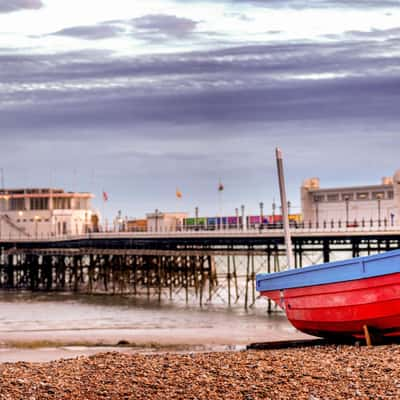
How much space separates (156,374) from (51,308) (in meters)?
33.6

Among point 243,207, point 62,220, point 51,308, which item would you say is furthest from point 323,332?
point 62,220

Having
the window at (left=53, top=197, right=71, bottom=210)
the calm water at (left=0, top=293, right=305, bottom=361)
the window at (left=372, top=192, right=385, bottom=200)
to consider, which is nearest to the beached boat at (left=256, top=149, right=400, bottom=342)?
the calm water at (left=0, top=293, right=305, bottom=361)

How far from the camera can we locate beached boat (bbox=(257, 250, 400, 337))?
23.0 metres

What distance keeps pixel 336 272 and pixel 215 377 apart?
6.45m

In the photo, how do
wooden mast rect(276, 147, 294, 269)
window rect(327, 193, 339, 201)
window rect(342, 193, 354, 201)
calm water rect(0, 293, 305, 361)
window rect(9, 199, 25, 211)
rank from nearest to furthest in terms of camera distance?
1. wooden mast rect(276, 147, 294, 269)
2. calm water rect(0, 293, 305, 361)
3. window rect(327, 193, 339, 201)
4. window rect(342, 193, 354, 201)
5. window rect(9, 199, 25, 211)

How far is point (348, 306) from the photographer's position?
79.0 feet

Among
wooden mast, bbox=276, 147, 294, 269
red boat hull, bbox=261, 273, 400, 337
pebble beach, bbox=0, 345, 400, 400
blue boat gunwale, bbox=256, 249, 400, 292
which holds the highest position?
wooden mast, bbox=276, 147, 294, 269

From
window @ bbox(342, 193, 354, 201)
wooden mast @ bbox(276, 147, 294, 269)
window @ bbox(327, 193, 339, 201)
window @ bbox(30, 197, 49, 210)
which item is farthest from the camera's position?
window @ bbox(30, 197, 49, 210)

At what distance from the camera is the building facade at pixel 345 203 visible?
222 ft

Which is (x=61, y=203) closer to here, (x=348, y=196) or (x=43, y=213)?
(x=43, y=213)

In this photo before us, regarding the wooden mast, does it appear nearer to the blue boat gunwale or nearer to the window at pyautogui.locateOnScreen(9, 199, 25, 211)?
the blue boat gunwale

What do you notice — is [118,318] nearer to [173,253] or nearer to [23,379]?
[173,253]

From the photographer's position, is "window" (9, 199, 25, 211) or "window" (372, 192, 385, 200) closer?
"window" (372, 192, 385, 200)

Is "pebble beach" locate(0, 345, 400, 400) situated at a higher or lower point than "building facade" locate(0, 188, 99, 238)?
lower
